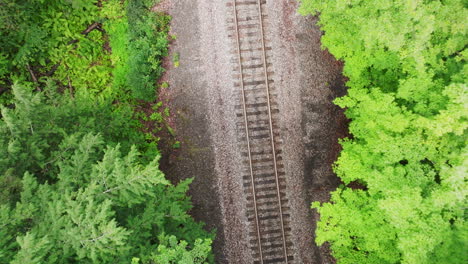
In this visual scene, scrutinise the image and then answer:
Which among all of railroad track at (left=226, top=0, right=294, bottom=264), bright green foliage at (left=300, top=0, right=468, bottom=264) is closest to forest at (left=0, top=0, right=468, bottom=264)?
bright green foliage at (left=300, top=0, right=468, bottom=264)

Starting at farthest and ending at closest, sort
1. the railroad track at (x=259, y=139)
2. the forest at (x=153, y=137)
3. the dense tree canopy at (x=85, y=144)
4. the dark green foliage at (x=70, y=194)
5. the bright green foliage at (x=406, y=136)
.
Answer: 1. the railroad track at (x=259, y=139)
2. the bright green foliage at (x=406, y=136)
3. the forest at (x=153, y=137)
4. the dense tree canopy at (x=85, y=144)
5. the dark green foliage at (x=70, y=194)

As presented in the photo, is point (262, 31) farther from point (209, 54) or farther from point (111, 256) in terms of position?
point (111, 256)

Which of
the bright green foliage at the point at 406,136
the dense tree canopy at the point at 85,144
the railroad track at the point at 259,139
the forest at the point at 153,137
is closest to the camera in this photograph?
the dense tree canopy at the point at 85,144

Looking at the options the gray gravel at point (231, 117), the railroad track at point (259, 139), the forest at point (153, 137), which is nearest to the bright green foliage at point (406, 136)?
the forest at point (153, 137)

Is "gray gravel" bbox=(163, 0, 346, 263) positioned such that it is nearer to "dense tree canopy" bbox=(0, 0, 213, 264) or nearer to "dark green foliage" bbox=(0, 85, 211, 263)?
"dense tree canopy" bbox=(0, 0, 213, 264)

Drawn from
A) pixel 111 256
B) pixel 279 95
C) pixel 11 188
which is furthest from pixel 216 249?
pixel 11 188

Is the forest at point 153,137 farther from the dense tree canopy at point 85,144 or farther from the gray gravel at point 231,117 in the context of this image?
the gray gravel at point 231,117
